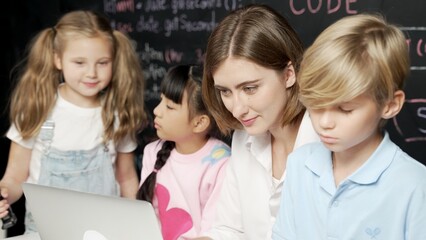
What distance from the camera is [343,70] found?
108cm

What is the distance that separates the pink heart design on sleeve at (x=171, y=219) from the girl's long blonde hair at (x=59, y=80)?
1.08 ft

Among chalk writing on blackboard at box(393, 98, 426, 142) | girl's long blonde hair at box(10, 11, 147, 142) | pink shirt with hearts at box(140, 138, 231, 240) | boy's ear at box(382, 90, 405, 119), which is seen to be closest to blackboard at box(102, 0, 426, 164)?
chalk writing on blackboard at box(393, 98, 426, 142)

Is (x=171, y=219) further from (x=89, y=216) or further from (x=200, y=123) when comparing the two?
(x=89, y=216)

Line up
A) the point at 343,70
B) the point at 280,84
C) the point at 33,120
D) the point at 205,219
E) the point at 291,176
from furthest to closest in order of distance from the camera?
the point at 33,120 → the point at 205,219 → the point at 280,84 → the point at 291,176 → the point at 343,70

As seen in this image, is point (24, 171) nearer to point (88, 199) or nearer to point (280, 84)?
point (88, 199)

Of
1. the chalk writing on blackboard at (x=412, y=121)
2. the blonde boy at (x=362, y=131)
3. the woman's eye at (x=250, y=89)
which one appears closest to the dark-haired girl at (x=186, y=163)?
the woman's eye at (x=250, y=89)

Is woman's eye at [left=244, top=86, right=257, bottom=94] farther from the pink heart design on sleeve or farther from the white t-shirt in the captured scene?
the white t-shirt

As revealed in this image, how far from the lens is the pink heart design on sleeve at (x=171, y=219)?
177 cm

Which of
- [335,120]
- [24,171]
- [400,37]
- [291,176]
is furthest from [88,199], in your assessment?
[24,171]

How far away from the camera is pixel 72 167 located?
1995 mm

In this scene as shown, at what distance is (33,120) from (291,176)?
3.44ft

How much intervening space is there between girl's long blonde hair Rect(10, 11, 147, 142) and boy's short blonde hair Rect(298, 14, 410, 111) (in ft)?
3.36

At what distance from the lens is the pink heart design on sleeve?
1772mm

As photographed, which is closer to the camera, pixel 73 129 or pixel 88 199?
pixel 88 199
